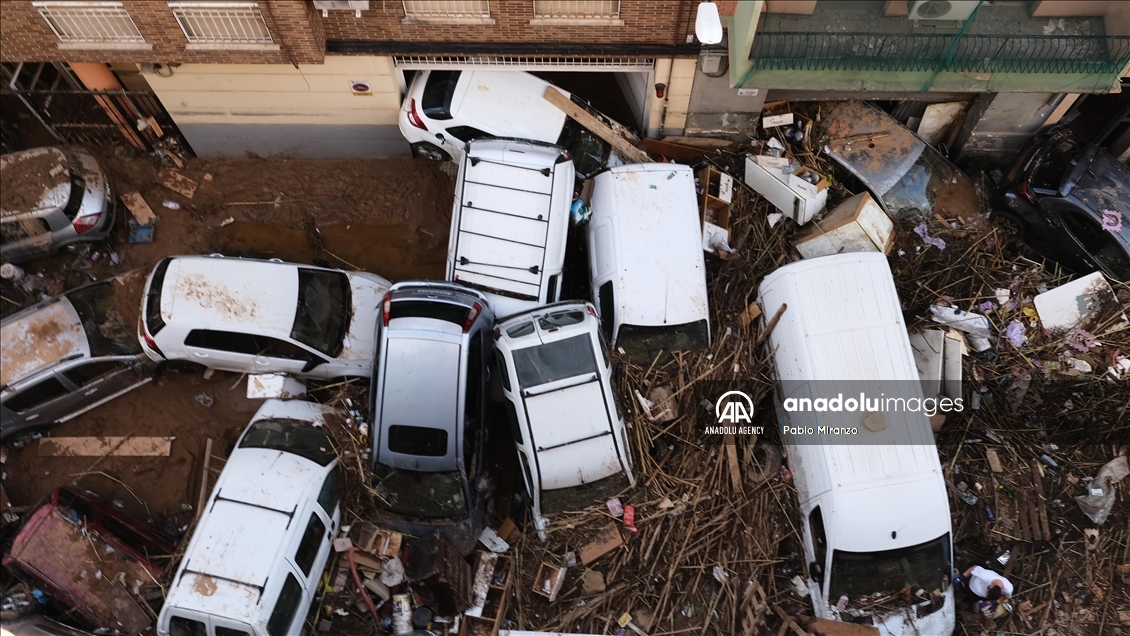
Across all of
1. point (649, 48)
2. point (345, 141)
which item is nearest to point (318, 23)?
point (345, 141)

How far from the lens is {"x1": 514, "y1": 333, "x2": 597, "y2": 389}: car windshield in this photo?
7801 mm

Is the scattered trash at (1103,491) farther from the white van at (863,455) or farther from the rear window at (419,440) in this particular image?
the rear window at (419,440)

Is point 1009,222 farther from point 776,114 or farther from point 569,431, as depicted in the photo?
point 569,431

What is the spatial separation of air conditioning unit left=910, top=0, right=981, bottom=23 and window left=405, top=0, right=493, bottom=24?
15.8 ft

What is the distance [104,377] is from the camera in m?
8.84

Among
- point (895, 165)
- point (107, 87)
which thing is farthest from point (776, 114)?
point (107, 87)

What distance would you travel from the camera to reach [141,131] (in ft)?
34.4

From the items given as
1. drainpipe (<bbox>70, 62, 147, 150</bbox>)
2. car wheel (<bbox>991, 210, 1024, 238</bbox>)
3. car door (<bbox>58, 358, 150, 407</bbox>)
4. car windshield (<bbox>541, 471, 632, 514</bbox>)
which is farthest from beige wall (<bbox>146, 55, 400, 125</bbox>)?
car wheel (<bbox>991, 210, 1024, 238</bbox>)

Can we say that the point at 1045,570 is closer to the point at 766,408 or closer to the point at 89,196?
the point at 766,408

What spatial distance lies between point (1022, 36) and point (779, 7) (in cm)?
268

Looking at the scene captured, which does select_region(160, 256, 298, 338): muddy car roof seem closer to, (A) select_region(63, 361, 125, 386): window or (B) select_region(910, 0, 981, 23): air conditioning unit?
(A) select_region(63, 361, 125, 386): window

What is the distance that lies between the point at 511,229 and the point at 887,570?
589cm

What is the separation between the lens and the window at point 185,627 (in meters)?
6.95

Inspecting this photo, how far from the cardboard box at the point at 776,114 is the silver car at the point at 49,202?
380 inches
